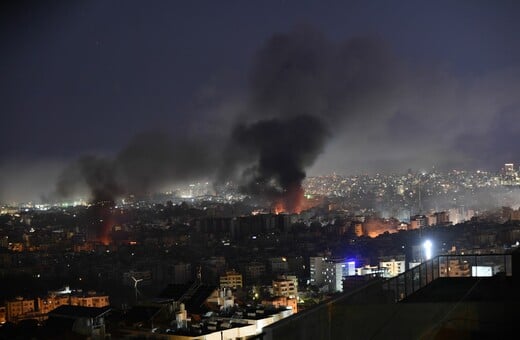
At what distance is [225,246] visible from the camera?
16.6 metres

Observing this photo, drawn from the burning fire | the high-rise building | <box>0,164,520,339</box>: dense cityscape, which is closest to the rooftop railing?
<box>0,164,520,339</box>: dense cityscape

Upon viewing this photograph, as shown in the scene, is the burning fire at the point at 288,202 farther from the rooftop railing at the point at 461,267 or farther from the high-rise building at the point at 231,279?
the rooftop railing at the point at 461,267

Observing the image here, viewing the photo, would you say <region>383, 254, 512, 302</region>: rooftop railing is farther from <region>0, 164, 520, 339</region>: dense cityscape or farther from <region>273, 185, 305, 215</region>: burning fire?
<region>273, 185, 305, 215</region>: burning fire

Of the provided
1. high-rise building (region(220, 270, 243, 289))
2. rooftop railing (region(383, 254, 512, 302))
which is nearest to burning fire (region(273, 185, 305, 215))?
high-rise building (region(220, 270, 243, 289))

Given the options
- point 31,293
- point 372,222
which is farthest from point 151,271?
point 372,222

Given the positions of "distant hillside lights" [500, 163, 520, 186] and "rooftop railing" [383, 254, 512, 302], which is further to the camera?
"distant hillside lights" [500, 163, 520, 186]

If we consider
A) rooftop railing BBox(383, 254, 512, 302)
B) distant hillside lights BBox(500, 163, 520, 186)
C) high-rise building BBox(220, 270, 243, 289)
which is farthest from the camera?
distant hillside lights BBox(500, 163, 520, 186)

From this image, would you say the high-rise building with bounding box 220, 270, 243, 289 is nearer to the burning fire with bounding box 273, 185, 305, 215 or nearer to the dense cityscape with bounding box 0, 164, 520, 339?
the dense cityscape with bounding box 0, 164, 520, 339

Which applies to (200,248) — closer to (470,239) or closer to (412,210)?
(470,239)

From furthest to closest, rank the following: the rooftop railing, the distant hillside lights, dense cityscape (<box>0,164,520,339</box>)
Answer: the distant hillside lights → dense cityscape (<box>0,164,520,339</box>) → the rooftop railing

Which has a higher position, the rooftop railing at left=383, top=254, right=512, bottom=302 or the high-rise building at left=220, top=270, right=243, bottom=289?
the rooftop railing at left=383, top=254, right=512, bottom=302

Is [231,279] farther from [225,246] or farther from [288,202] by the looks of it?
[288,202]

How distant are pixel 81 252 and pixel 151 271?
4265 mm

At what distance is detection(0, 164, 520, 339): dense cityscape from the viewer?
27.4 ft
